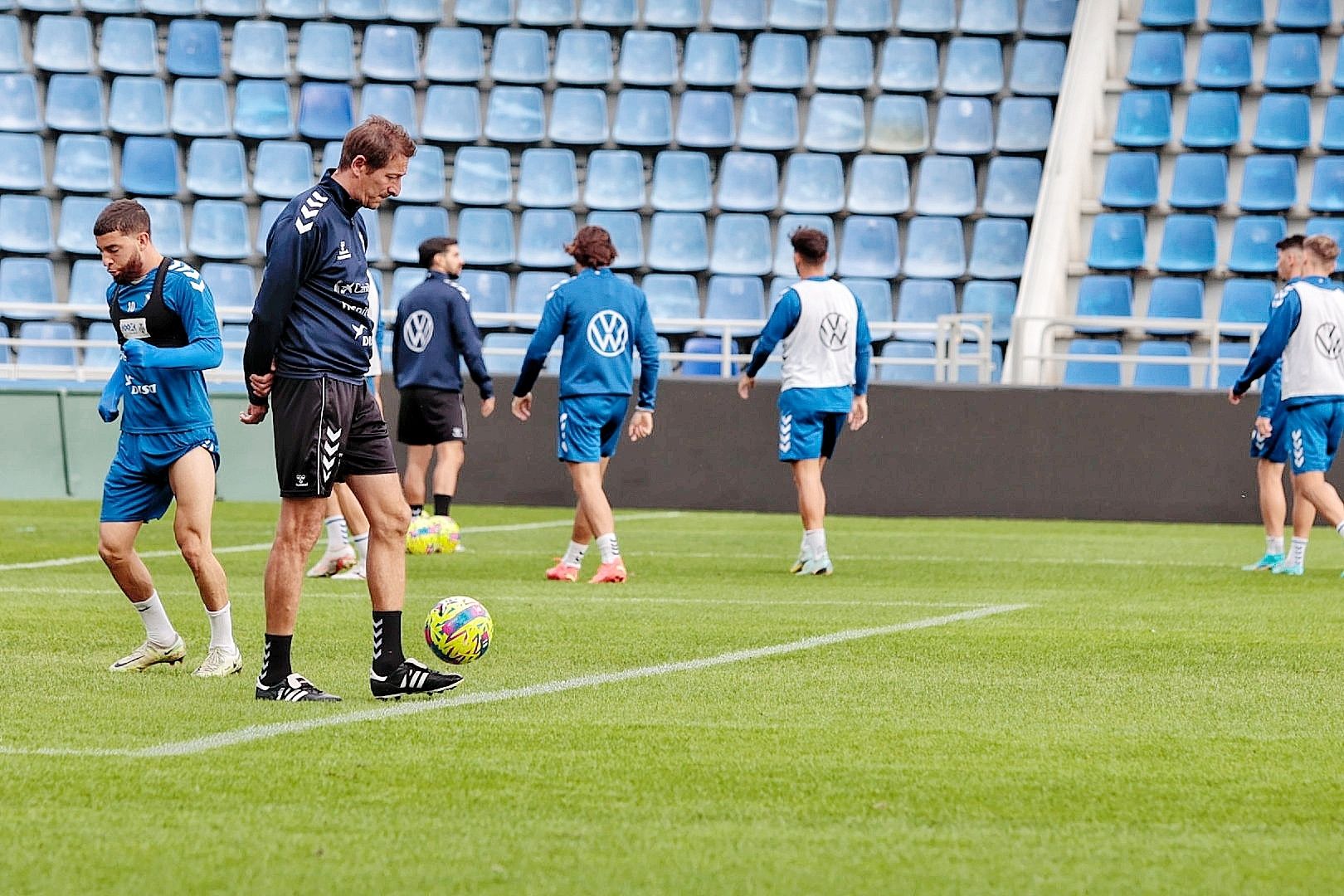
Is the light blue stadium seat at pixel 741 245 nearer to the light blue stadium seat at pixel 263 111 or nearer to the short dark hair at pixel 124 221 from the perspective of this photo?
the light blue stadium seat at pixel 263 111

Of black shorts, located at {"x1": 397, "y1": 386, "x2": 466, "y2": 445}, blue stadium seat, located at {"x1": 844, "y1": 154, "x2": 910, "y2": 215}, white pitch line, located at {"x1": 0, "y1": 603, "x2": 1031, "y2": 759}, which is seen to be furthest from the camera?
blue stadium seat, located at {"x1": 844, "y1": 154, "x2": 910, "y2": 215}

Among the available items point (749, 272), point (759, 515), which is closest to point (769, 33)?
point (749, 272)

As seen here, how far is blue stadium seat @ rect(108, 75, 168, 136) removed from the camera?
21.1 meters

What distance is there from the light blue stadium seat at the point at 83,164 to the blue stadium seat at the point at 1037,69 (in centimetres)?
1008

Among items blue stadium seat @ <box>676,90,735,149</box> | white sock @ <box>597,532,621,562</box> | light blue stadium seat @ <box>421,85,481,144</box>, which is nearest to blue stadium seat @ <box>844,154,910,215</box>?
blue stadium seat @ <box>676,90,735,149</box>

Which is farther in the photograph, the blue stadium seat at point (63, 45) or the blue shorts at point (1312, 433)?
the blue stadium seat at point (63, 45)

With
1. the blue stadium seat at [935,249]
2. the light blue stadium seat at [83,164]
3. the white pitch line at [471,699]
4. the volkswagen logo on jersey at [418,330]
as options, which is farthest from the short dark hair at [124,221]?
the light blue stadium seat at [83,164]

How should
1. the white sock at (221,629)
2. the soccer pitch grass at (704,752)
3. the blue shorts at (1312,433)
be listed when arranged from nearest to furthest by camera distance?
the soccer pitch grass at (704,752)
the white sock at (221,629)
the blue shorts at (1312,433)

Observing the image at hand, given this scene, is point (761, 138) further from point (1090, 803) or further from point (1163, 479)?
point (1090, 803)

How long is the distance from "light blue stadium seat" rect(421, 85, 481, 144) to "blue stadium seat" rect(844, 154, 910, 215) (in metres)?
4.23

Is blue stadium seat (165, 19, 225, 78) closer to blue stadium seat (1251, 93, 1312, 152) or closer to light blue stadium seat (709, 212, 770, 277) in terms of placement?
light blue stadium seat (709, 212, 770, 277)

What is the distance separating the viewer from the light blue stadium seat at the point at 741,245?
20.3m

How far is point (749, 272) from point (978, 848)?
53.9 feet

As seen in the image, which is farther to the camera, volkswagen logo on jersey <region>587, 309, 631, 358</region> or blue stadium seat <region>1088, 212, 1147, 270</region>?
blue stadium seat <region>1088, 212, 1147, 270</region>
